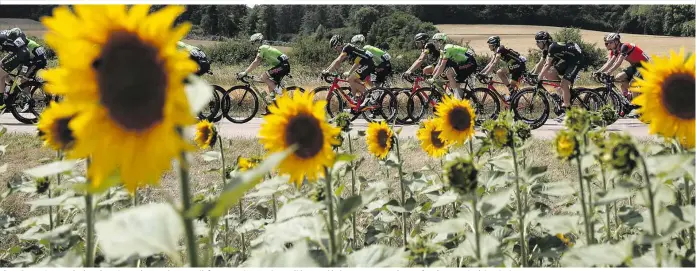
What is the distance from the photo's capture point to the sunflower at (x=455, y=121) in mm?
3141

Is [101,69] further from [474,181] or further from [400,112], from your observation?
[400,112]

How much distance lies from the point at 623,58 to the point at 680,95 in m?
8.58

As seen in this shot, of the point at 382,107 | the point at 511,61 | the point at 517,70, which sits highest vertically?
the point at 511,61

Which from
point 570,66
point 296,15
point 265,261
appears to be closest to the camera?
point 265,261

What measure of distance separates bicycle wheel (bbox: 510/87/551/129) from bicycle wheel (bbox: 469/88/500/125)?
1.04 ft

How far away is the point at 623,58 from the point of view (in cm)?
958

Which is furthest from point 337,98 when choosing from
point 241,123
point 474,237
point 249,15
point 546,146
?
point 249,15

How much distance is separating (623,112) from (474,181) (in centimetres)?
941

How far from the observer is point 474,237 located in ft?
6.14

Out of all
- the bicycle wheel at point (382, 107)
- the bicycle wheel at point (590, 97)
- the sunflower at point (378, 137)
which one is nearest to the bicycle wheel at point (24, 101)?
the bicycle wheel at point (382, 107)

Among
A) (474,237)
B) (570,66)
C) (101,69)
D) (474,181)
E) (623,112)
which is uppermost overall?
(570,66)

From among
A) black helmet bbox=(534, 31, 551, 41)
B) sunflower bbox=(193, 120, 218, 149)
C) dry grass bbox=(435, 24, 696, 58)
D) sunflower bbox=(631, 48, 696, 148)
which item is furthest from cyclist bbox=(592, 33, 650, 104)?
dry grass bbox=(435, 24, 696, 58)

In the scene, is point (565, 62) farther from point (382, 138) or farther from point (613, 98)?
point (382, 138)

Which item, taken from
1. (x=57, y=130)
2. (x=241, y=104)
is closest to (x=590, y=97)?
(x=241, y=104)
